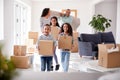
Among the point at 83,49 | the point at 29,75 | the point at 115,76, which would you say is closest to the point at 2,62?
the point at 115,76

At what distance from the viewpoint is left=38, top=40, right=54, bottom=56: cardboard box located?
3.72 meters

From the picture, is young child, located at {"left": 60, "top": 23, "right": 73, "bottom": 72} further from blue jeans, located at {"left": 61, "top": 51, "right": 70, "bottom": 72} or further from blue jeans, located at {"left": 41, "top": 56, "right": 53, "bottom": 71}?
blue jeans, located at {"left": 41, "top": 56, "right": 53, "bottom": 71}

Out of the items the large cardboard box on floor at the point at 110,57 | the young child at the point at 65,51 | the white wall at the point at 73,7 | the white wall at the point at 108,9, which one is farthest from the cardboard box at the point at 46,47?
the white wall at the point at 108,9

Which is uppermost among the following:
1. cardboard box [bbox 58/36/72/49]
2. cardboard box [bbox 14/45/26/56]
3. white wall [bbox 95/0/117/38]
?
white wall [bbox 95/0/117/38]

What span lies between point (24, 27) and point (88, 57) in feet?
14.0

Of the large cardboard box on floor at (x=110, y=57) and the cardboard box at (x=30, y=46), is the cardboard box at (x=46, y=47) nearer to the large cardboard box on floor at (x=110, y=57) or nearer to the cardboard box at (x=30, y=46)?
the large cardboard box on floor at (x=110, y=57)

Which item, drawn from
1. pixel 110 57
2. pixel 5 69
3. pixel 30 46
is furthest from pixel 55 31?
pixel 5 69

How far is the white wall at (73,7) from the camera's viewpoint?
9828 millimetres

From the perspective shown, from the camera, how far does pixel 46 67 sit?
3920mm

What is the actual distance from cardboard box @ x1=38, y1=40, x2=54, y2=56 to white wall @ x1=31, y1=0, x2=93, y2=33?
6341 millimetres

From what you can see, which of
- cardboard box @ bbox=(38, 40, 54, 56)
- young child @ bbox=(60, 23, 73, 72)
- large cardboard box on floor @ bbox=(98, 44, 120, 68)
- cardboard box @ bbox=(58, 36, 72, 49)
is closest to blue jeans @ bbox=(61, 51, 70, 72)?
young child @ bbox=(60, 23, 73, 72)

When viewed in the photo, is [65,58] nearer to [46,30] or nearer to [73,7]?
[46,30]

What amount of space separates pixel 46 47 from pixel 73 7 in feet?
21.1

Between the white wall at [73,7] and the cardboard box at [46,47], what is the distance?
6.34 metres
